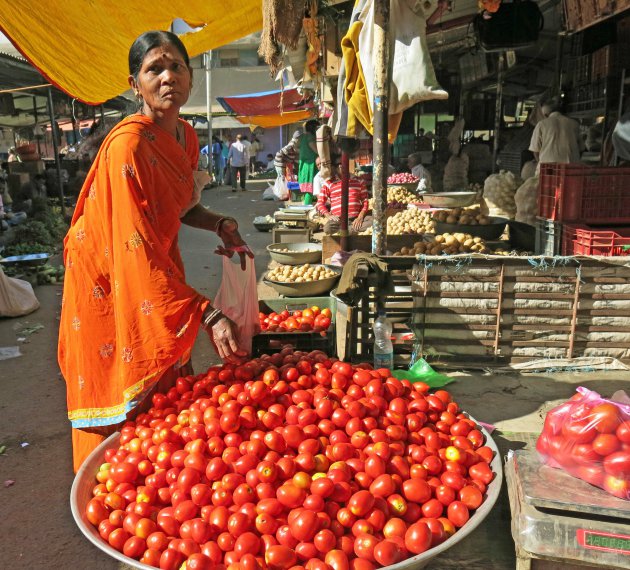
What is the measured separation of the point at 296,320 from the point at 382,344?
2.85 ft

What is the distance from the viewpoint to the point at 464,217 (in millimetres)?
6434

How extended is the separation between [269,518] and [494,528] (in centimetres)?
109

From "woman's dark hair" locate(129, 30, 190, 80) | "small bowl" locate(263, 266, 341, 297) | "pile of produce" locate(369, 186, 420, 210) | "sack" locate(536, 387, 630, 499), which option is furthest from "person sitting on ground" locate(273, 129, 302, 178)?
"sack" locate(536, 387, 630, 499)

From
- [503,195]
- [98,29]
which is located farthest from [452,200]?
[98,29]

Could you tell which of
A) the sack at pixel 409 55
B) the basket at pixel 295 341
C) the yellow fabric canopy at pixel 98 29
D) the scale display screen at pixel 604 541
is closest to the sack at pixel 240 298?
the basket at pixel 295 341

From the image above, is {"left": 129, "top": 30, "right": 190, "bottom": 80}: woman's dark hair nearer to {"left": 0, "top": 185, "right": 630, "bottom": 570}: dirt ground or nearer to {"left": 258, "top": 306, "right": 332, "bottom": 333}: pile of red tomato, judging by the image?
{"left": 258, "top": 306, "right": 332, "bottom": 333}: pile of red tomato

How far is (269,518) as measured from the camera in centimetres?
182

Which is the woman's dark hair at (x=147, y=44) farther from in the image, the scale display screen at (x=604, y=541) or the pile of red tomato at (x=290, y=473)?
the scale display screen at (x=604, y=541)

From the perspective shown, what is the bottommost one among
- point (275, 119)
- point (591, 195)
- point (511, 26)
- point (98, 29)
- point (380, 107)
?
point (591, 195)

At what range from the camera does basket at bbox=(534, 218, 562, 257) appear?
500cm

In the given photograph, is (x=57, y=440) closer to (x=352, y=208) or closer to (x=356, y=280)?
(x=356, y=280)

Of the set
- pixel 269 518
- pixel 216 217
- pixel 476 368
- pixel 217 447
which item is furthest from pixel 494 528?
pixel 216 217

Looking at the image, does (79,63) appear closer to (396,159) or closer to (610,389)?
(610,389)

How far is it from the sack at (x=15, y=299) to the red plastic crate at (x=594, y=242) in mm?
6043
